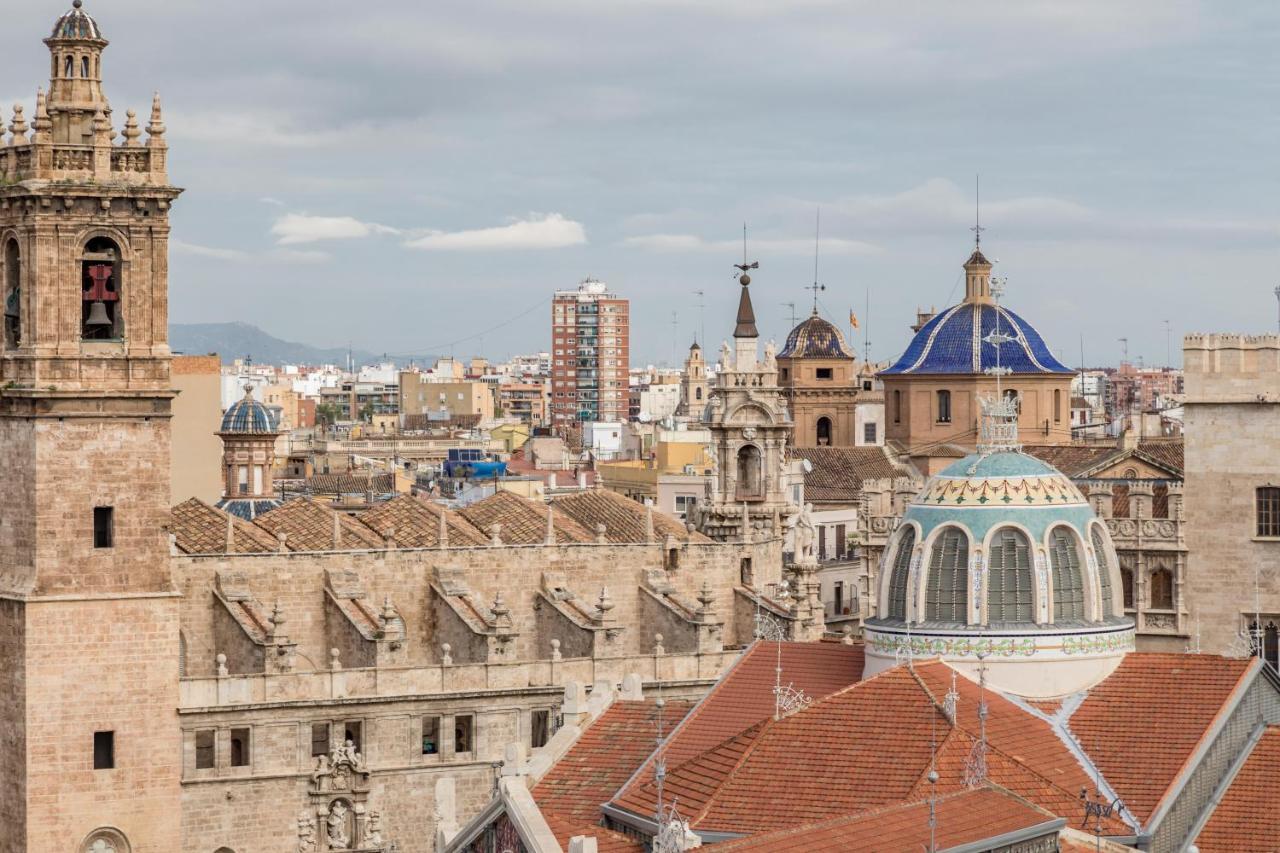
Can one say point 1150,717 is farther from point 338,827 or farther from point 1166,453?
point 1166,453

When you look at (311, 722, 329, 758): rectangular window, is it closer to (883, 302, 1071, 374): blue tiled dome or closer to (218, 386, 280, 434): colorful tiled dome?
(218, 386, 280, 434): colorful tiled dome

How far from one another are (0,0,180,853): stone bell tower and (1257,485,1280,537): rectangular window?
2478cm

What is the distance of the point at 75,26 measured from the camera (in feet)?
175

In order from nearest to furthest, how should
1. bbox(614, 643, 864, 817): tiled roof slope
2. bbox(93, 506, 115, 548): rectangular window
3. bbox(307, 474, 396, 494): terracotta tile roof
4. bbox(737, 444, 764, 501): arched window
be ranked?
bbox(614, 643, 864, 817): tiled roof slope, bbox(93, 506, 115, 548): rectangular window, bbox(737, 444, 764, 501): arched window, bbox(307, 474, 396, 494): terracotta tile roof

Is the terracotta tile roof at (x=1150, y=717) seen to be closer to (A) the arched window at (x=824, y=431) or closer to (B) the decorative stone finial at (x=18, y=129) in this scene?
(B) the decorative stone finial at (x=18, y=129)

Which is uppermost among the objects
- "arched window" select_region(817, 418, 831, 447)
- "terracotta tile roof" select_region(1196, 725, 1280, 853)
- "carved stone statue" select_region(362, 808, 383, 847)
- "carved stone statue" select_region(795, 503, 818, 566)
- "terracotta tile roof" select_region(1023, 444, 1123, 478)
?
"arched window" select_region(817, 418, 831, 447)

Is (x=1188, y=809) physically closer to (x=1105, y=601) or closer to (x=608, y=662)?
(x=1105, y=601)

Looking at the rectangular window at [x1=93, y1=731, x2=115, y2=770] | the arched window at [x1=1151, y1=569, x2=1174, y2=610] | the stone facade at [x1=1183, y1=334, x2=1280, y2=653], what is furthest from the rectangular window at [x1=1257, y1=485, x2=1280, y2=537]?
the rectangular window at [x1=93, y1=731, x2=115, y2=770]

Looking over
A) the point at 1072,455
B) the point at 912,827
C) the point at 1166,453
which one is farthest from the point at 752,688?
the point at 1072,455

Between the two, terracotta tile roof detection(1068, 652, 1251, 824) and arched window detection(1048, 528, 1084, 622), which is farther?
arched window detection(1048, 528, 1084, 622)

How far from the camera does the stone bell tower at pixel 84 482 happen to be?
51.8 m

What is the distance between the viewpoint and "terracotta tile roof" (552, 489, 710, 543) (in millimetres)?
68062

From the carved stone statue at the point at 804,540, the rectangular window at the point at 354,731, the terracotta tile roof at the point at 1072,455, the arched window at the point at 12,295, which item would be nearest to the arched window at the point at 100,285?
the arched window at the point at 12,295

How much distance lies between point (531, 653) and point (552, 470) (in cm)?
7710
